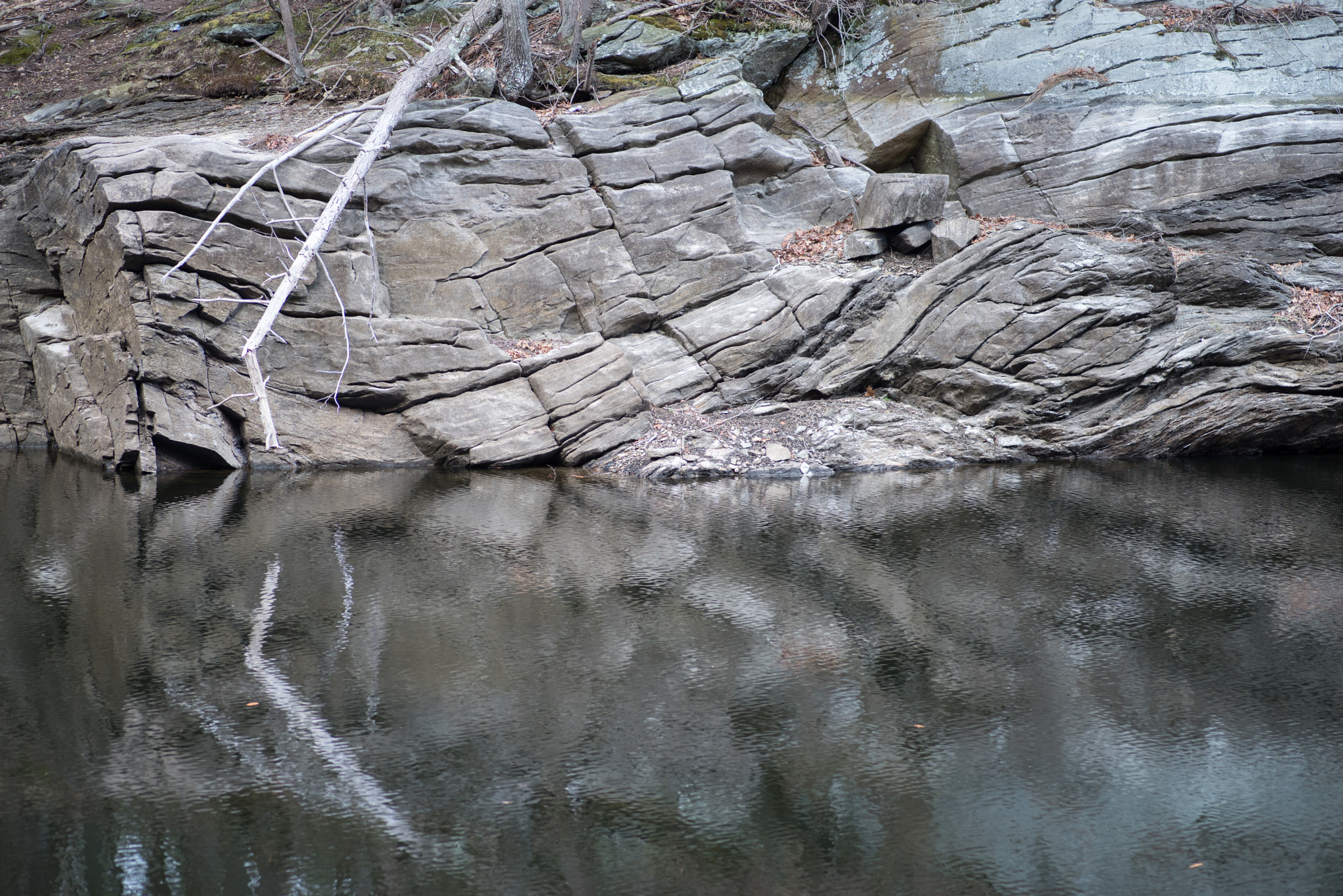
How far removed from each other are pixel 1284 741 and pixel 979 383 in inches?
358

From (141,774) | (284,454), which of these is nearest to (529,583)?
(141,774)

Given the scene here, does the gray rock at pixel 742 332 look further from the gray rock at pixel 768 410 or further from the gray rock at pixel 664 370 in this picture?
the gray rock at pixel 768 410

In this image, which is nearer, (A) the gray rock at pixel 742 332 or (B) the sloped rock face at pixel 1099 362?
(B) the sloped rock face at pixel 1099 362

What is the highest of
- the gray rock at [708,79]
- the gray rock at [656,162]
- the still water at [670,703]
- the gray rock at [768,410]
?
the gray rock at [708,79]

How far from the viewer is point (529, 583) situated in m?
8.01

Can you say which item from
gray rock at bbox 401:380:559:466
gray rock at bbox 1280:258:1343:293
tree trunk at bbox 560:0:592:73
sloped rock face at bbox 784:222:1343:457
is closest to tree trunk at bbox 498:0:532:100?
tree trunk at bbox 560:0:592:73

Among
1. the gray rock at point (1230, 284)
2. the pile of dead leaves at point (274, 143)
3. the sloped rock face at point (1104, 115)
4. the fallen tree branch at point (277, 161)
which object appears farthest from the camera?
the sloped rock face at point (1104, 115)

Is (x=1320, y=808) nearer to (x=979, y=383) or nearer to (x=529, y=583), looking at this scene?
(x=529, y=583)

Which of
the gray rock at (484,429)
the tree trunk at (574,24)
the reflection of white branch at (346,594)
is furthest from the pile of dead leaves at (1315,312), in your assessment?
the reflection of white branch at (346,594)

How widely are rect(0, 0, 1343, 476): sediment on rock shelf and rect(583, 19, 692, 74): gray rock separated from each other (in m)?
1.45

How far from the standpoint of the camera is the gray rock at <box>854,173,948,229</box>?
15250 mm

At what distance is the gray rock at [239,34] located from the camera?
19.0 meters

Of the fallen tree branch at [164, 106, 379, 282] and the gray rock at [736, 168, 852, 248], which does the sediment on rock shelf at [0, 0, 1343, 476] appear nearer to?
the gray rock at [736, 168, 852, 248]

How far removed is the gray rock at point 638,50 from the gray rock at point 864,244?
5.69 m
